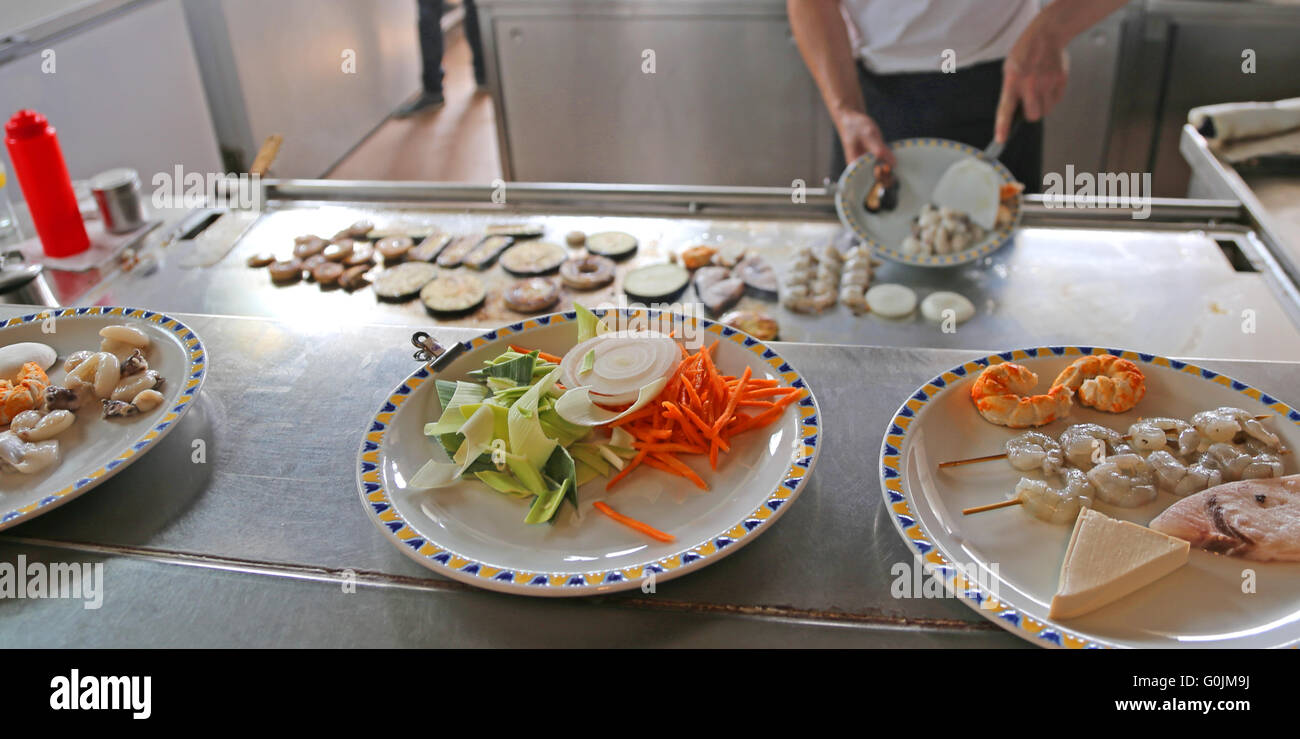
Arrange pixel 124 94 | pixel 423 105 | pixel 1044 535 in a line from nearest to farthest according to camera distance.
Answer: pixel 1044 535 < pixel 124 94 < pixel 423 105

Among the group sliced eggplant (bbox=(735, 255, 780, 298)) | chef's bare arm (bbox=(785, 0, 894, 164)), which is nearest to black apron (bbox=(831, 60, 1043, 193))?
chef's bare arm (bbox=(785, 0, 894, 164))

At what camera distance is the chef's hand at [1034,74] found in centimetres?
244

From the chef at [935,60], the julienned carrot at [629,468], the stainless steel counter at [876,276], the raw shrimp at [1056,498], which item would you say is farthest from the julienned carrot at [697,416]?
the chef at [935,60]

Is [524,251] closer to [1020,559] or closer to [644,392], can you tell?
[644,392]

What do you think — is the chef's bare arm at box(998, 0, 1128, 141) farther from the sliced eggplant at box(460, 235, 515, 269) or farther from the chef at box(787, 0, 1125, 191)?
the sliced eggplant at box(460, 235, 515, 269)

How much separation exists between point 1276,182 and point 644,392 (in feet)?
7.78

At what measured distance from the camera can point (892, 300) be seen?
81.0 inches

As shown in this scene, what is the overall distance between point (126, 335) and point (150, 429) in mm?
314

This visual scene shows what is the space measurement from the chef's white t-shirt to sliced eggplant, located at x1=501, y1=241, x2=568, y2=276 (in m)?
1.43

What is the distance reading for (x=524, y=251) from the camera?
2.33 meters

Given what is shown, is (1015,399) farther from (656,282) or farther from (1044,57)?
(1044,57)

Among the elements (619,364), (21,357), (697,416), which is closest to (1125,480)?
(697,416)

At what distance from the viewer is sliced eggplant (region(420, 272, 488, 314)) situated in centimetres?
212
